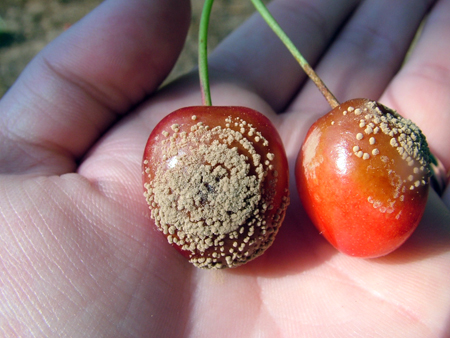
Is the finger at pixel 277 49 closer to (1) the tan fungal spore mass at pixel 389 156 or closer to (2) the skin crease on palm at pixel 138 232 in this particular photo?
(2) the skin crease on palm at pixel 138 232

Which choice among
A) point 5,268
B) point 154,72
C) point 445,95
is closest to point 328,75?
point 445,95

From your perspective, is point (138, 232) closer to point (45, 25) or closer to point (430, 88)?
point (430, 88)

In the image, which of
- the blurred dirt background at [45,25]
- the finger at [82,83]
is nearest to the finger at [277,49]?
the finger at [82,83]

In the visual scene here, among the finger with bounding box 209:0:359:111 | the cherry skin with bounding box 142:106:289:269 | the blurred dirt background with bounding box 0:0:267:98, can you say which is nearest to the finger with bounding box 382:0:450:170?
the finger with bounding box 209:0:359:111

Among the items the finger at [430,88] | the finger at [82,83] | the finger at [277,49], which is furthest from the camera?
the finger at [277,49]

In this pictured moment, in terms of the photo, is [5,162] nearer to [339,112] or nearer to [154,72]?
[154,72]
